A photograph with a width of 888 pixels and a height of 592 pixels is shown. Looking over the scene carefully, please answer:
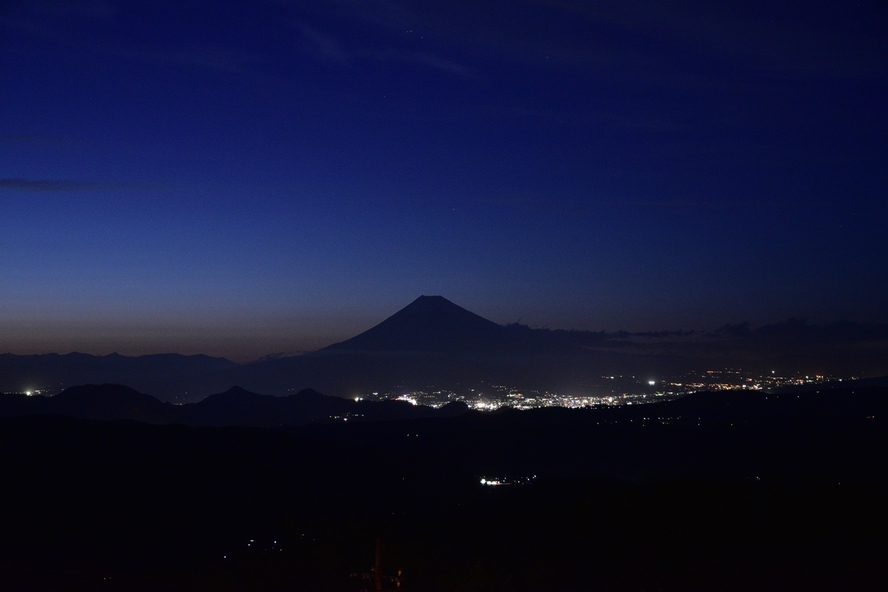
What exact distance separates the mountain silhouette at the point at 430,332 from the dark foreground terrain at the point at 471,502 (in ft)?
270

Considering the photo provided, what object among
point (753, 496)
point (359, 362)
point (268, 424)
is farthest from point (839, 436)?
point (359, 362)

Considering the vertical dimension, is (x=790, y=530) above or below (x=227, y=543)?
above

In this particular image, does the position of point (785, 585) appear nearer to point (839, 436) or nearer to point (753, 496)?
point (753, 496)

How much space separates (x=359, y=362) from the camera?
457ft

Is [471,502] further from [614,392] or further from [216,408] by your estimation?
[614,392]

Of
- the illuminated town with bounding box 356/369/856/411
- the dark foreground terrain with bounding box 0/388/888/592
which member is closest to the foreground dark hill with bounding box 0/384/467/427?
the illuminated town with bounding box 356/369/856/411

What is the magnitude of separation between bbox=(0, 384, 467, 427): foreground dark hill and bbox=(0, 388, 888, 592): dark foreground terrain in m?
17.3

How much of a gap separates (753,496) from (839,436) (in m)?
20.6

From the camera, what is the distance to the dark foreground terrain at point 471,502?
51.1ft

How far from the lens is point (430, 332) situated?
14200cm

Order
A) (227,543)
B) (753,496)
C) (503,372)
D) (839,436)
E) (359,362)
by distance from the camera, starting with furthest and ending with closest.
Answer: (359,362) → (503,372) → (839,436) → (227,543) → (753,496)

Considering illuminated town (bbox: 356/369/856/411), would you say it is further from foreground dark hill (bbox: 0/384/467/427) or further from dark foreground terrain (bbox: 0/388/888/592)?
dark foreground terrain (bbox: 0/388/888/592)

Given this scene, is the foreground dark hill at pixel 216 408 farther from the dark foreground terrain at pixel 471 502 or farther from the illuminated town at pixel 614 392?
the dark foreground terrain at pixel 471 502

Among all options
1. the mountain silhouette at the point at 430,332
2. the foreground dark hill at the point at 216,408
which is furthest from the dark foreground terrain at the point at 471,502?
the mountain silhouette at the point at 430,332
